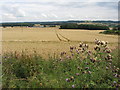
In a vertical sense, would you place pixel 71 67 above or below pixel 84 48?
below

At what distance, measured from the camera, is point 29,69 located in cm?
504

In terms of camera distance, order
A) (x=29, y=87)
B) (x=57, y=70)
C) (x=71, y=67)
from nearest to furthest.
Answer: (x=29, y=87) → (x=57, y=70) → (x=71, y=67)

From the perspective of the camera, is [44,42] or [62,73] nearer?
[62,73]

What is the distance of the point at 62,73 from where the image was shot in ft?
15.6

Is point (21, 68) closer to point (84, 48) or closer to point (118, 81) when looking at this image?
point (84, 48)

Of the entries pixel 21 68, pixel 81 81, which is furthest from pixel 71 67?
pixel 21 68

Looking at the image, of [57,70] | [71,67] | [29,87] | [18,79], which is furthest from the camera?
[71,67]

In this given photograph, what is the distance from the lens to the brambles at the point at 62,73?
4.04 m

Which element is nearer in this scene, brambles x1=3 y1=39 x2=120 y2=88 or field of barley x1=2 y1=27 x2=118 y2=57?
brambles x1=3 y1=39 x2=120 y2=88

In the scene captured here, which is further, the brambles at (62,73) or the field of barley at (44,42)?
the field of barley at (44,42)

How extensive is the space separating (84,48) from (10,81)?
249 cm

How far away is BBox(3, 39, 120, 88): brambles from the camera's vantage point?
404cm

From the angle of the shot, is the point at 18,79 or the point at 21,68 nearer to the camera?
the point at 18,79

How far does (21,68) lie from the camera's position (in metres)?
5.02
